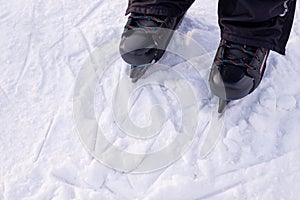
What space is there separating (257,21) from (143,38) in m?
0.27

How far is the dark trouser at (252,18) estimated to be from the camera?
2.97 feet

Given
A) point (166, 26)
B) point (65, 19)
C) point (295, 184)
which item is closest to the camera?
point (295, 184)

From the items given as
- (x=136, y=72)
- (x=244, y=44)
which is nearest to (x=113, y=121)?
(x=136, y=72)

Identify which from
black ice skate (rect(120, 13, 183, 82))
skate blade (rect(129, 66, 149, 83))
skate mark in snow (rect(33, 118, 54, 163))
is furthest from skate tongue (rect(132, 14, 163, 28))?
skate mark in snow (rect(33, 118, 54, 163))

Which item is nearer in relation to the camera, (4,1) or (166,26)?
(166,26)

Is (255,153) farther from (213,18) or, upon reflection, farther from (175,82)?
(213,18)

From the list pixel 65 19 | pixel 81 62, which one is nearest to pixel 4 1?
pixel 65 19

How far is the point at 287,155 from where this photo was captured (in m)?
0.98

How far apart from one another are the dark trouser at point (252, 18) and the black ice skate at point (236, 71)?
3cm

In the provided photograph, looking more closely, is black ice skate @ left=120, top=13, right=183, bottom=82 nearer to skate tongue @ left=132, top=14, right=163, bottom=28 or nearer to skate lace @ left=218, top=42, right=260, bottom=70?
skate tongue @ left=132, top=14, right=163, bottom=28

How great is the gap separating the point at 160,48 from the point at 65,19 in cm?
33

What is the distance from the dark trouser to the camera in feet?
2.97

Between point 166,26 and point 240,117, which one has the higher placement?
point 166,26

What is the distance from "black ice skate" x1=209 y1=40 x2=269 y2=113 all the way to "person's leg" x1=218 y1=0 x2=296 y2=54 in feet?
0.10
